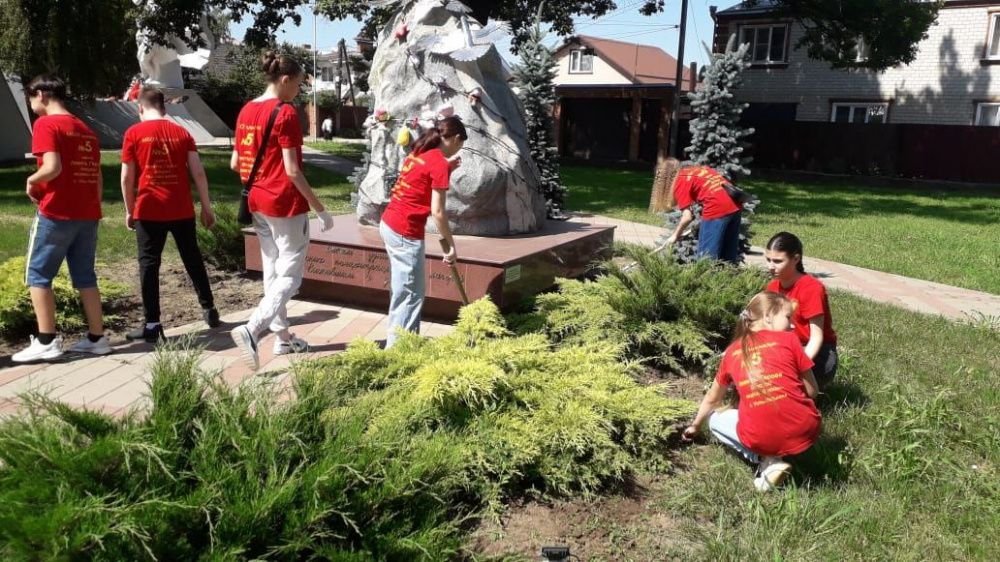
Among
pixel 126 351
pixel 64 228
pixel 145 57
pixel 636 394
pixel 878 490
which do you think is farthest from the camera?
pixel 145 57

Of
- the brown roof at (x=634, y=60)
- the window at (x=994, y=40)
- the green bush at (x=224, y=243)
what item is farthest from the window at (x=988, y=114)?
the green bush at (x=224, y=243)

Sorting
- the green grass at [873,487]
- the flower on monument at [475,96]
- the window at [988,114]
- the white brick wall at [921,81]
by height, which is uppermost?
the white brick wall at [921,81]

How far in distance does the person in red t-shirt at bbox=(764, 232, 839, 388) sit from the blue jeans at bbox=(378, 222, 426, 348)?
1.97m

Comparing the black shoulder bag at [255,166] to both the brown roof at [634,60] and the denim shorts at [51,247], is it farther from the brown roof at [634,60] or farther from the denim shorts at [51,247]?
the brown roof at [634,60]

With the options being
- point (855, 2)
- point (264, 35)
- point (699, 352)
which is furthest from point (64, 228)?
point (855, 2)

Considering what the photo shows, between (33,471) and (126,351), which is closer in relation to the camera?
(33,471)

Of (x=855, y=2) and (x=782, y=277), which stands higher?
(x=855, y=2)

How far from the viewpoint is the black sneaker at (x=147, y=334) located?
500cm

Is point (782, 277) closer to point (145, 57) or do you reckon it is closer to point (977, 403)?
point (977, 403)

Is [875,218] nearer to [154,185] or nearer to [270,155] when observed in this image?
[270,155]

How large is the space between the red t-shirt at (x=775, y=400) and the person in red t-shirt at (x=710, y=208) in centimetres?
270

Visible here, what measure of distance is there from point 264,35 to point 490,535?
58.6 feet

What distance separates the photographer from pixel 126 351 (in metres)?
4.82

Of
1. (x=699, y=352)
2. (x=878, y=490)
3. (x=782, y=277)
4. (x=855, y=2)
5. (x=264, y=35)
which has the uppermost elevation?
(x=855, y=2)
